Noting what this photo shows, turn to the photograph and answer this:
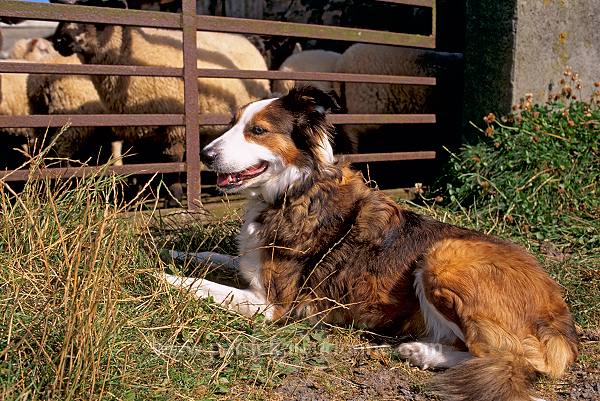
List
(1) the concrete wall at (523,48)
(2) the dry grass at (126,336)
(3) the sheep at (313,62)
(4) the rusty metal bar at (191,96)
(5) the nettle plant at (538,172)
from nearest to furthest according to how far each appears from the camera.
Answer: (2) the dry grass at (126,336), (4) the rusty metal bar at (191,96), (5) the nettle plant at (538,172), (1) the concrete wall at (523,48), (3) the sheep at (313,62)

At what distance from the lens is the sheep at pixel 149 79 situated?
711cm

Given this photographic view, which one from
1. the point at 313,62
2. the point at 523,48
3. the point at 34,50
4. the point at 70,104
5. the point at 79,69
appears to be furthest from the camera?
the point at 313,62

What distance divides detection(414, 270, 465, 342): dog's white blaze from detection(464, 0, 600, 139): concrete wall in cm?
357

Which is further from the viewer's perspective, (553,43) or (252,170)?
(553,43)

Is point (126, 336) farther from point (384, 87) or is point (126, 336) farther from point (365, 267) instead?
point (384, 87)

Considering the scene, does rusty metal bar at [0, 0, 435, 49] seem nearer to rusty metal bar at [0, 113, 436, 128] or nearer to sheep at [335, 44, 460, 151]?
rusty metal bar at [0, 113, 436, 128]

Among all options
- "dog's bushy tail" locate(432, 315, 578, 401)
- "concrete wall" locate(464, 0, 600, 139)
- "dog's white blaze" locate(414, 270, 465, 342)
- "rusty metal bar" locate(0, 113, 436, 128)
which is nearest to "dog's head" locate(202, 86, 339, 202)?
"dog's white blaze" locate(414, 270, 465, 342)

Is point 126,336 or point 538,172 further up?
point 538,172

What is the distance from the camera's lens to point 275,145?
3.93 meters

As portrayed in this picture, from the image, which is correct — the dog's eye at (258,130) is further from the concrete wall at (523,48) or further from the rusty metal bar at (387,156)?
the concrete wall at (523,48)

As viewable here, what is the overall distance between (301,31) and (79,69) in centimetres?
192

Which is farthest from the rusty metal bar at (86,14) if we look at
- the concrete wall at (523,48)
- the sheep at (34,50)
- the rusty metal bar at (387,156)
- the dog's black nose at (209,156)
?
the sheep at (34,50)

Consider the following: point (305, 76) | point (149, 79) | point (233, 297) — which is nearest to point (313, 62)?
point (149, 79)

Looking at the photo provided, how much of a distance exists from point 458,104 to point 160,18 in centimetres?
357
